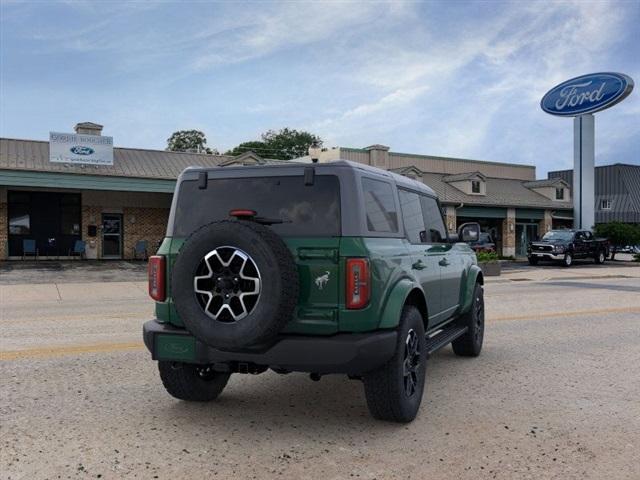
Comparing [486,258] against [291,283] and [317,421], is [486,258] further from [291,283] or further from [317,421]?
[291,283]

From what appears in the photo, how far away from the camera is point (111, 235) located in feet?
95.5

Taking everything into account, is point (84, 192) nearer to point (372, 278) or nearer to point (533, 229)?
point (372, 278)

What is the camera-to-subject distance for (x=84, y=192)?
1112 inches

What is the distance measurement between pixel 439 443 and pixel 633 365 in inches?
152

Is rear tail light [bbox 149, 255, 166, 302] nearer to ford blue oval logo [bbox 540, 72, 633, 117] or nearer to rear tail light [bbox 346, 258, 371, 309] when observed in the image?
rear tail light [bbox 346, 258, 371, 309]

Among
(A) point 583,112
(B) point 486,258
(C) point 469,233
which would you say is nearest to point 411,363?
(C) point 469,233

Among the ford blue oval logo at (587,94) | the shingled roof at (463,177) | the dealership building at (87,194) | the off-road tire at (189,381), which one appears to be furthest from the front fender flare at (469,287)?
the shingled roof at (463,177)

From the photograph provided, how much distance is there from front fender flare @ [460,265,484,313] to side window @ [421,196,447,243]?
2.52 ft

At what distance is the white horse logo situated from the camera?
4305mm

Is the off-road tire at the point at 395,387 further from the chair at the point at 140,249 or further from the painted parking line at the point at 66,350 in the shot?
the chair at the point at 140,249

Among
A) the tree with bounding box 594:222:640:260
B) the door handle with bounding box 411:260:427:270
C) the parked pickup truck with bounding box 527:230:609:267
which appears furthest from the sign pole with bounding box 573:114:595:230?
the door handle with bounding box 411:260:427:270

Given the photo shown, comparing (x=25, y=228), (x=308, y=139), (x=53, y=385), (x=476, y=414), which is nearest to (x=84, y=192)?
(x=25, y=228)

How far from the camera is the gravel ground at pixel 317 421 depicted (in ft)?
12.8

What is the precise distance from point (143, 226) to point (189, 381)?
25.9 meters
